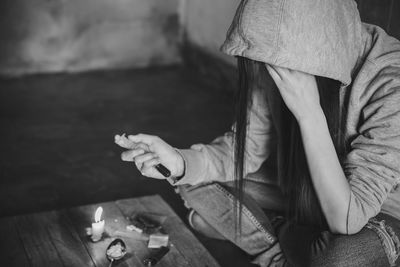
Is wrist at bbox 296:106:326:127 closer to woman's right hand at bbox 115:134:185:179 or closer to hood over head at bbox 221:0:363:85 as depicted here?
hood over head at bbox 221:0:363:85

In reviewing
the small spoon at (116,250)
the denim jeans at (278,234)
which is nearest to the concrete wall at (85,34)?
the denim jeans at (278,234)

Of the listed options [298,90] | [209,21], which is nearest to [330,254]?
[298,90]

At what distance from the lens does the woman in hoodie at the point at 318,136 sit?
58.1 inches

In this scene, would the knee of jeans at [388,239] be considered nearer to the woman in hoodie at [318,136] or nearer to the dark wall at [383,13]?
the woman in hoodie at [318,136]

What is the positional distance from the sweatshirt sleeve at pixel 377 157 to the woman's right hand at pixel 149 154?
60 centimetres

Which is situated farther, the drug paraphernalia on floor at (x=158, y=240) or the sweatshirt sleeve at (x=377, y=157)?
the drug paraphernalia on floor at (x=158, y=240)

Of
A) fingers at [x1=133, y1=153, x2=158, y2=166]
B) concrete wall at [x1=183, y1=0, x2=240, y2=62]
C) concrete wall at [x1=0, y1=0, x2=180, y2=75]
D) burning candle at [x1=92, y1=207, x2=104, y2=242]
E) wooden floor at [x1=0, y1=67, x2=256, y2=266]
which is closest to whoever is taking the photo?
fingers at [x1=133, y1=153, x2=158, y2=166]

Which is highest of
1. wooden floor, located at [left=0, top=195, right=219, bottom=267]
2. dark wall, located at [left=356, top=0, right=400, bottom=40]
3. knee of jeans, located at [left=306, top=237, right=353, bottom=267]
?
dark wall, located at [left=356, top=0, right=400, bottom=40]

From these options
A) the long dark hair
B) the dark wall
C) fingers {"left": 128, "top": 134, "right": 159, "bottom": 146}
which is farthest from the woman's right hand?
the dark wall

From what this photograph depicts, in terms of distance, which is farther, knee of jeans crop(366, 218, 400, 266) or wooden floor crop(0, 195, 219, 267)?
wooden floor crop(0, 195, 219, 267)

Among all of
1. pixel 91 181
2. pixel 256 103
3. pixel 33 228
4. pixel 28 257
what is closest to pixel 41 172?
pixel 91 181

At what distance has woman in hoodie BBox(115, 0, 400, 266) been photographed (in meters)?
1.47

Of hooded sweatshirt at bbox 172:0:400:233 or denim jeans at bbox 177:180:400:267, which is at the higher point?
hooded sweatshirt at bbox 172:0:400:233

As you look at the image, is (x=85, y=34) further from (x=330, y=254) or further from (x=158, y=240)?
(x=330, y=254)
